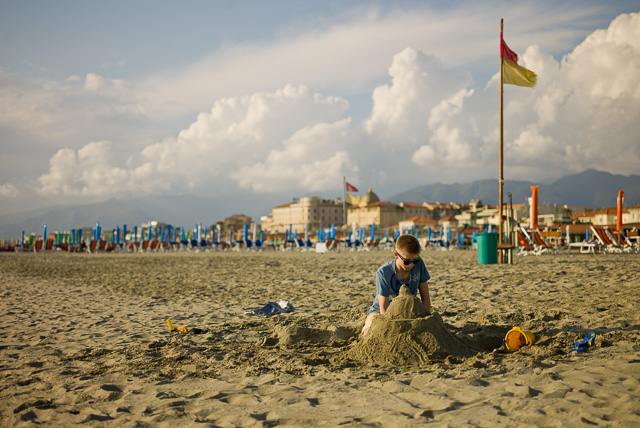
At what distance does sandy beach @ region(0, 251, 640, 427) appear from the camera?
2789mm

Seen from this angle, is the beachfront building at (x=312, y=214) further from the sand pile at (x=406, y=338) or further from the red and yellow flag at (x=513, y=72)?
the sand pile at (x=406, y=338)

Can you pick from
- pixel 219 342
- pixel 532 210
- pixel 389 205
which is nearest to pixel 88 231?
pixel 389 205

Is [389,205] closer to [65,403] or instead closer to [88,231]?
[88,231]

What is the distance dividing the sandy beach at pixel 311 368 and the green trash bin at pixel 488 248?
5242 millimetres

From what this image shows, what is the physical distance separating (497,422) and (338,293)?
20.7 ft

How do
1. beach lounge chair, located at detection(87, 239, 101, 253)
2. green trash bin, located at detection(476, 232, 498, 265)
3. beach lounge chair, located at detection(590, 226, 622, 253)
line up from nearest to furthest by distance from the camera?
green trash bin, located at detection(476, 232, 498, 265) < beach lounge chair, located at detection(590, 226, 622, 253) < beach lounge chair, located at detection(87, 239, 101, 253)

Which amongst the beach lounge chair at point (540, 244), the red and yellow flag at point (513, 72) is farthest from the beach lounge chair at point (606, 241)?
the red and yellow flag at point (513, 72)

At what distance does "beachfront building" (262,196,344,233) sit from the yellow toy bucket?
129 metres

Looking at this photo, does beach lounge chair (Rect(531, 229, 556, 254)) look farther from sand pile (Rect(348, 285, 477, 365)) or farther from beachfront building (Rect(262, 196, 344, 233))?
beachfront building (Rect(262, 196, 344, 233))

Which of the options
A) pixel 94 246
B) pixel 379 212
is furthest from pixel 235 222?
pixel 94 246

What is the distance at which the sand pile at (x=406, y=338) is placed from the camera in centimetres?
388

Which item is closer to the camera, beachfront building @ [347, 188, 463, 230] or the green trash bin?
the green trash bin

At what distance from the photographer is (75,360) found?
436cm

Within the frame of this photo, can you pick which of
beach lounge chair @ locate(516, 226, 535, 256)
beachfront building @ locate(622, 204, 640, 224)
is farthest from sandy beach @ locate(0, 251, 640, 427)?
beachfront building @ locate(622, 204, 640, 224)
